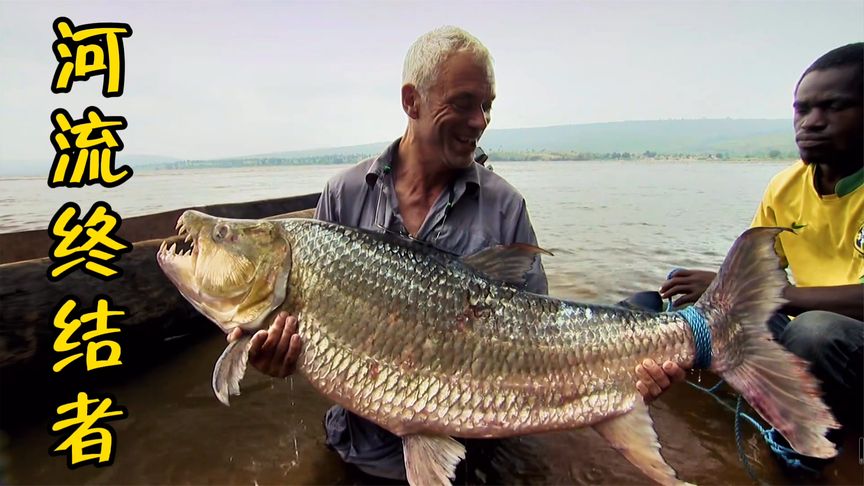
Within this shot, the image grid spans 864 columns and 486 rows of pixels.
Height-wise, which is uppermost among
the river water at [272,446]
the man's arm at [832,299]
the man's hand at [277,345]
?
the man's arm at [832,299]

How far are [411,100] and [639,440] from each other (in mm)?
2038

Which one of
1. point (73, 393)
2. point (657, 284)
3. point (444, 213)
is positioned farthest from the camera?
point (657, 284)

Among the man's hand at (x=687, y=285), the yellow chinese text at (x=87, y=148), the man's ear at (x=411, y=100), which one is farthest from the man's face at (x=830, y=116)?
the yellow chinese text at (x=87, y=148)

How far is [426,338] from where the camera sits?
2139 mm

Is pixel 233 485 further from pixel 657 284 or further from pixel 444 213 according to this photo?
pixel 657 284

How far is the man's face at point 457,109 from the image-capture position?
246 cm

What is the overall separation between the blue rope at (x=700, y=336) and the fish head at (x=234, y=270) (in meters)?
1.84

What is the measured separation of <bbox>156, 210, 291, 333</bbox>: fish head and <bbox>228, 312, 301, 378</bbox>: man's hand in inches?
3.4

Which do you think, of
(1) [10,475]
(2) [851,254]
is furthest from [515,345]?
(1) [10,475]

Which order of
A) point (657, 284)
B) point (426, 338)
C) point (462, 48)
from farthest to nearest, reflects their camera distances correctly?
point (657, 284) < point (462, 48) < point (426, 338)

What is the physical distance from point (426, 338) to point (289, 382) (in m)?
2.34

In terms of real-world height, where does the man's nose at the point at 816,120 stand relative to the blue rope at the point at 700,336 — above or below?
above

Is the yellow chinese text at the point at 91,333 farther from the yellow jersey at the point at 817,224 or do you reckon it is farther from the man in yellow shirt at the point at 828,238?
the yellow jersey at the point at 817,224

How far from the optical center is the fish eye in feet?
7.48
